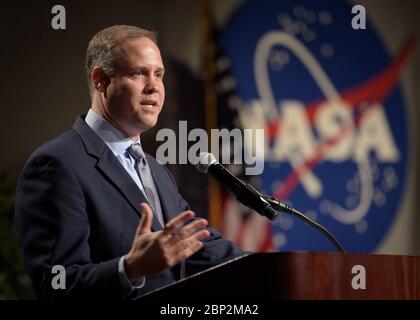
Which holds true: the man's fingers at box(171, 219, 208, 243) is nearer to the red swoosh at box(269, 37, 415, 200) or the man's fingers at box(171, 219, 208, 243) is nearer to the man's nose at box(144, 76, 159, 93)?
the man's nose at box(144, 76, 159, 93)

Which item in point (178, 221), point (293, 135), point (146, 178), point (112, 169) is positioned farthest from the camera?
point (293, 135)

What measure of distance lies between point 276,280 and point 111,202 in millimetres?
455

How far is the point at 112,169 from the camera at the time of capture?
5.76 ft

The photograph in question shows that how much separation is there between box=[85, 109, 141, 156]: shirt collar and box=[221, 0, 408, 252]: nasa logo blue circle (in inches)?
66.9

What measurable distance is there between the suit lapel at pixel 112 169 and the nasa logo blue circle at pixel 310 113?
1.75m

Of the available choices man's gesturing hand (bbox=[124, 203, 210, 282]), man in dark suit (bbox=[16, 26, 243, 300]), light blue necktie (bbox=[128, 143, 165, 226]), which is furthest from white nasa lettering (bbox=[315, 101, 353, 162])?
man's gesturing hand (bbox=[124, 203, 210, 282])

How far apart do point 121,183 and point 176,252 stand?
38cm

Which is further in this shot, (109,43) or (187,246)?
(109,43)

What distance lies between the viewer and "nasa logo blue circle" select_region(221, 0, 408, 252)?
355 cm

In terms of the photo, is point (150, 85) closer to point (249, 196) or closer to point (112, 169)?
point (112, 169)

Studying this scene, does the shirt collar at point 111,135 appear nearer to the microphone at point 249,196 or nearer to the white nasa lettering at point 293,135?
the microphone at point 249,196

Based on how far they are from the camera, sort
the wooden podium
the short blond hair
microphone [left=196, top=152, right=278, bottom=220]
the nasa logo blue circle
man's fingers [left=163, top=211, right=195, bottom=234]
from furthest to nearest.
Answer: the nasa logo blue circle, the short blond hair, microphone [left=196, top=152, right=278, bottom=220], the wooden podium, man's fingers [left=163, top=211, right=195, bottom=234]

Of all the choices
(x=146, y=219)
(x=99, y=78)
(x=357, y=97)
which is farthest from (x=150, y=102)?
(x=357, y=97)

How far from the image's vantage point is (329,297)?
1.49 meters
